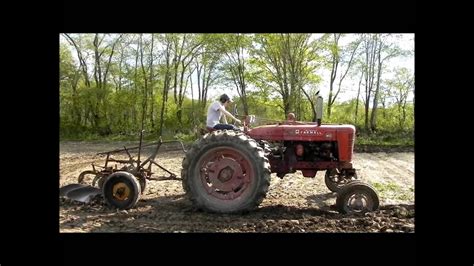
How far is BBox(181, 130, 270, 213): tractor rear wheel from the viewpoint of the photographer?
495 cm

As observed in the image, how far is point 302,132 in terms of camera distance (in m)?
5.44

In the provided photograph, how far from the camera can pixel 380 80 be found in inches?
645

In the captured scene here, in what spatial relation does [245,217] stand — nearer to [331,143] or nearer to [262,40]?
[331,143]

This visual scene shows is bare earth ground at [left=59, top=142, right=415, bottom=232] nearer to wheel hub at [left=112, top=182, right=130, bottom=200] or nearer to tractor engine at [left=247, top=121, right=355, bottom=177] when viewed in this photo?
wheel hub at [left=112, top=182, right=130, bottom=200]

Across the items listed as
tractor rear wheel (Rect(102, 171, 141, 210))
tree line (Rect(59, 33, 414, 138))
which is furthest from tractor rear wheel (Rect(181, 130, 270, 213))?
tree line (Rect(59, 33, 414, 138))

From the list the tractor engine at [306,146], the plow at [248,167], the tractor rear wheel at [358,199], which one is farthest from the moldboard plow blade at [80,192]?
the tractor rear wheel at [358,199]

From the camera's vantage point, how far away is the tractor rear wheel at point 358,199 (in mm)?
5012

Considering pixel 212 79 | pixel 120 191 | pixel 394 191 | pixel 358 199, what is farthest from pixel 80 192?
pixel 212 79

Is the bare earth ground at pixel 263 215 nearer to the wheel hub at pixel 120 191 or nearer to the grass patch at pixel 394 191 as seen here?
the grass patch at pixel 394 191

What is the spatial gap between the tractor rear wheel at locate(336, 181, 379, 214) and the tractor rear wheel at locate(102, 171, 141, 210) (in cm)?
235
